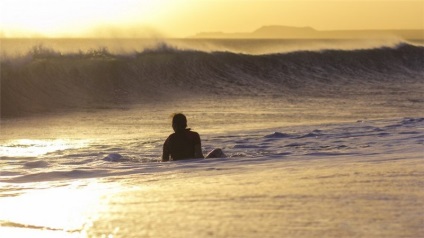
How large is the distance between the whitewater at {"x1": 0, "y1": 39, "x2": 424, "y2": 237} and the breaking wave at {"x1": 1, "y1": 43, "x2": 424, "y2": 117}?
9 centimetres

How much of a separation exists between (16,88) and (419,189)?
17225mm

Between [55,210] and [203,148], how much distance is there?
514 centimetres

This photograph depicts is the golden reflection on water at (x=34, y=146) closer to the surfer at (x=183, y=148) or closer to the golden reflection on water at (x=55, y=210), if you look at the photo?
the surfer at (x=183, y=148)

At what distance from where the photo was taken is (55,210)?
4.91m

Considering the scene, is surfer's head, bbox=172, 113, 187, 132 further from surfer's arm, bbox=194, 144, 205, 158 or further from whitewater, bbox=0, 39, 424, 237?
whitewater, bbox=0, 39, 424, 237

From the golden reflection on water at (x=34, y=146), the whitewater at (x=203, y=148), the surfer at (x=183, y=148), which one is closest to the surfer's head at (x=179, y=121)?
the surfer at (x=183, y=148)

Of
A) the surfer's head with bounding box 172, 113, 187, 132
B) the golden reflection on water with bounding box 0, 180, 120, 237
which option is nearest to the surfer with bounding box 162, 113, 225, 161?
the surfer's head with bounding box 172, 113, 187, 132

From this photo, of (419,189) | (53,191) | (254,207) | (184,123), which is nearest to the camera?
(254,207)

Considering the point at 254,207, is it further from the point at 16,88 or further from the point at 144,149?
the point at 16,88

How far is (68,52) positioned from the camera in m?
25.3

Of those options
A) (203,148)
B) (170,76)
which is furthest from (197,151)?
(170,76)

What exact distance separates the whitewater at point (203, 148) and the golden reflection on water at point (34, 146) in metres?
0.03

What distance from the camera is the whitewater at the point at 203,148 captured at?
14.6 ft

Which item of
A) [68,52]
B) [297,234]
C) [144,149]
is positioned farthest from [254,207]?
[68,52]
